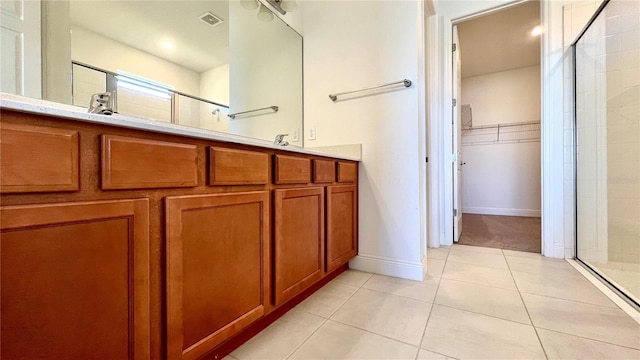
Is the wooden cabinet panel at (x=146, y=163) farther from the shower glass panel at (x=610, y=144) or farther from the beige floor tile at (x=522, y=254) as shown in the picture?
the beige floor tile at (x=522, y=254)

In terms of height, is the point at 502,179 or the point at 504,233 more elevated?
the point at 502,179

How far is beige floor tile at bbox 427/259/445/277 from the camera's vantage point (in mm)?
1833

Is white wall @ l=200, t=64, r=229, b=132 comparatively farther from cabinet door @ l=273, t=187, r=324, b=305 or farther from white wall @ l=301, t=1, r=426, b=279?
white wall @ l=301, t=1, r=426, b=279

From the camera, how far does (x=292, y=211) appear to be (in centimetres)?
125

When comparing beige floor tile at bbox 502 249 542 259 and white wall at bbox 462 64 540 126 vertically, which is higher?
white wall at bbox 462 64 540 126

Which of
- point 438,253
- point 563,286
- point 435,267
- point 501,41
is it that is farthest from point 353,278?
point 501,41

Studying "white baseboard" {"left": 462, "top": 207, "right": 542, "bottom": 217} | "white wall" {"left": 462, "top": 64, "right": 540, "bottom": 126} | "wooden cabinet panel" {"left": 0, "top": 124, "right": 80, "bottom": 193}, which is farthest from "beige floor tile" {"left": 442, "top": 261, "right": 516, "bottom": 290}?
"white wall" {"left": 462, "top": 64, "right": 540, "bottom": 126}

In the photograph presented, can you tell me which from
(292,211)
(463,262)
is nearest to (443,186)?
(463,262)

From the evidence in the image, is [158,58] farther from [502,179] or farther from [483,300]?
[502,179]

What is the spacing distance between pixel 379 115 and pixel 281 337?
152 centimetres

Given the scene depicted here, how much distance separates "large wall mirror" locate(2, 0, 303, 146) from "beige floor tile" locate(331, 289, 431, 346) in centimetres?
128

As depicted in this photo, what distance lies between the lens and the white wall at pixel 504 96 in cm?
420

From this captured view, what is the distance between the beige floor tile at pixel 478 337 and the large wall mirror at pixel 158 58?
156cm

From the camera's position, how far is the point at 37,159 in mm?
510
